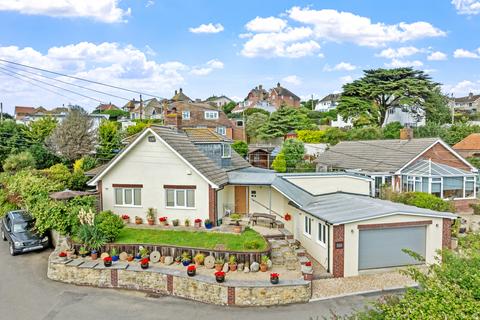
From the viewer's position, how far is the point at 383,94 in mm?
50562

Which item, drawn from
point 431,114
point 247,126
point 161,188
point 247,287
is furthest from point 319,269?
point 247,126

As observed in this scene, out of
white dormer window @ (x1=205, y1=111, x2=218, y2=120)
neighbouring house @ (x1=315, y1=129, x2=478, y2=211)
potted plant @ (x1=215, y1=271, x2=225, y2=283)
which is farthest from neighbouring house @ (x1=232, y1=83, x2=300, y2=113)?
potted plant @ (x1=215, y1=271, x2=225, y2=283)

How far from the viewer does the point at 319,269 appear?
55.2 feet

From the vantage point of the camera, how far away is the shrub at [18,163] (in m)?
34.0

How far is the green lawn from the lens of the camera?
17.8 m

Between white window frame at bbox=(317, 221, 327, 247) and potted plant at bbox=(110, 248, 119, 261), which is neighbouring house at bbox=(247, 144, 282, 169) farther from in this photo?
potted plant at bbox=(110, 248, 119, 261)

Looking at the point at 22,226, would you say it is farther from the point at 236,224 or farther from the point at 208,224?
the point at 236,224

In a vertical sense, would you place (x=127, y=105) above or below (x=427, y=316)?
above

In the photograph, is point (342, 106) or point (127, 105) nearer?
point (342, 106)

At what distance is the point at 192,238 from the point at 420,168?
64.1 ft

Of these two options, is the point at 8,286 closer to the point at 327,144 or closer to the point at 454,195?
the point at 454,195

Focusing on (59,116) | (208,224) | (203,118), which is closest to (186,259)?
(208,224)

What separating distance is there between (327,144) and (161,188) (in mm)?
31683

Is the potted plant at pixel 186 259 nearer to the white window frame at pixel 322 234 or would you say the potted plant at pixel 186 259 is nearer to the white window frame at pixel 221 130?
the white window frame at pixel 322 234
